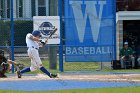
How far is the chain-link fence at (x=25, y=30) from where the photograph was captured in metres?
23.4

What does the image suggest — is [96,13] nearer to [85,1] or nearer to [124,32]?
[85,1]

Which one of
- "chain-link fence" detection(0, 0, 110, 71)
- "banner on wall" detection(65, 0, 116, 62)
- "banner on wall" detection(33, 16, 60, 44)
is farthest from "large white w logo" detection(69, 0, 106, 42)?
"banner on wall" detection(33, 16, 60, 44)

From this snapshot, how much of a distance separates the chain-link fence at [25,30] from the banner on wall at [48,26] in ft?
1.01

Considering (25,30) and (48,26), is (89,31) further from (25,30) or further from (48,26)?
(25,30)

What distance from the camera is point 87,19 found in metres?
23.9

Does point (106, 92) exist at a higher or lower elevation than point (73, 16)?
lower

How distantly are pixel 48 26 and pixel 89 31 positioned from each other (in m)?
2.11

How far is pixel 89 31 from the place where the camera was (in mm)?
23953

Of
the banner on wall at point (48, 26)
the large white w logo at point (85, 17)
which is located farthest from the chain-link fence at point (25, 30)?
the large white w logo at point (85, 17)

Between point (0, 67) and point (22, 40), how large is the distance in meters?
5.10

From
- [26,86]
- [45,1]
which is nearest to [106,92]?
[26,86]

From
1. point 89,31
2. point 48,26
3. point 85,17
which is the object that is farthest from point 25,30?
point 89,31

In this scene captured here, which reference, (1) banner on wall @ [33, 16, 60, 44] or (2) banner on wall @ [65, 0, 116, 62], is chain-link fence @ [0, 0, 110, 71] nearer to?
(1) banner on wall @ [33, 16, 60, 44]

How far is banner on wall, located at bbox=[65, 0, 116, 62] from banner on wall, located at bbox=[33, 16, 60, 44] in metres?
0.62
